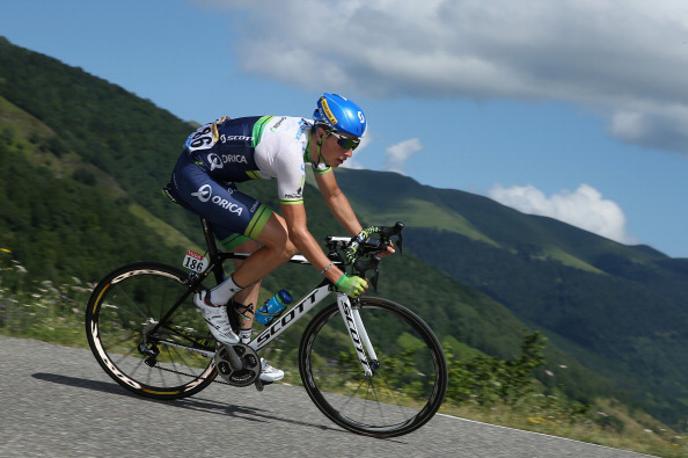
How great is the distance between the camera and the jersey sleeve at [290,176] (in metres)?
5.09

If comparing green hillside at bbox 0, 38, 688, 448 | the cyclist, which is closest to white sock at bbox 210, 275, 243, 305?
the cyclist

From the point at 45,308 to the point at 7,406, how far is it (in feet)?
13.5

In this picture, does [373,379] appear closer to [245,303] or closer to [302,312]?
[302,312]

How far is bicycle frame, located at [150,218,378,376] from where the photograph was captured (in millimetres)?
5520

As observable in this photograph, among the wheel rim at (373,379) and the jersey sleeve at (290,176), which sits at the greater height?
the jersey sleeve at (290,176)

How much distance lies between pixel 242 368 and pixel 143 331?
2.75 ft

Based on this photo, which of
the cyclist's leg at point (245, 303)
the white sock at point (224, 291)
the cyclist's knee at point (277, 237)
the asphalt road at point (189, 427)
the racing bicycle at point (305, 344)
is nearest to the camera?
the asphalt road at point (189, 427)

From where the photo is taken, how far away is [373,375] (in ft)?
18.6

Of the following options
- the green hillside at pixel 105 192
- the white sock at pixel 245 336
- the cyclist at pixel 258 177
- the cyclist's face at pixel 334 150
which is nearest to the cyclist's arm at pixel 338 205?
the cyclist at pixel 258 177

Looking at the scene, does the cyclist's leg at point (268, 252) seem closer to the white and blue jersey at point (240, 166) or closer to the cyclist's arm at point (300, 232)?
the white and blue jersey at point (240, 166)

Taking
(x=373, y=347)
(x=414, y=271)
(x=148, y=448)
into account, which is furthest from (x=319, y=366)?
(x=414, y=271)

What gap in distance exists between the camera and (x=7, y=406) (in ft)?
15.9

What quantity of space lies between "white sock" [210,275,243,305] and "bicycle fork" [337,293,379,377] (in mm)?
649

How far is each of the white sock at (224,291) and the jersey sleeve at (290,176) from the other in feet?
2.46
